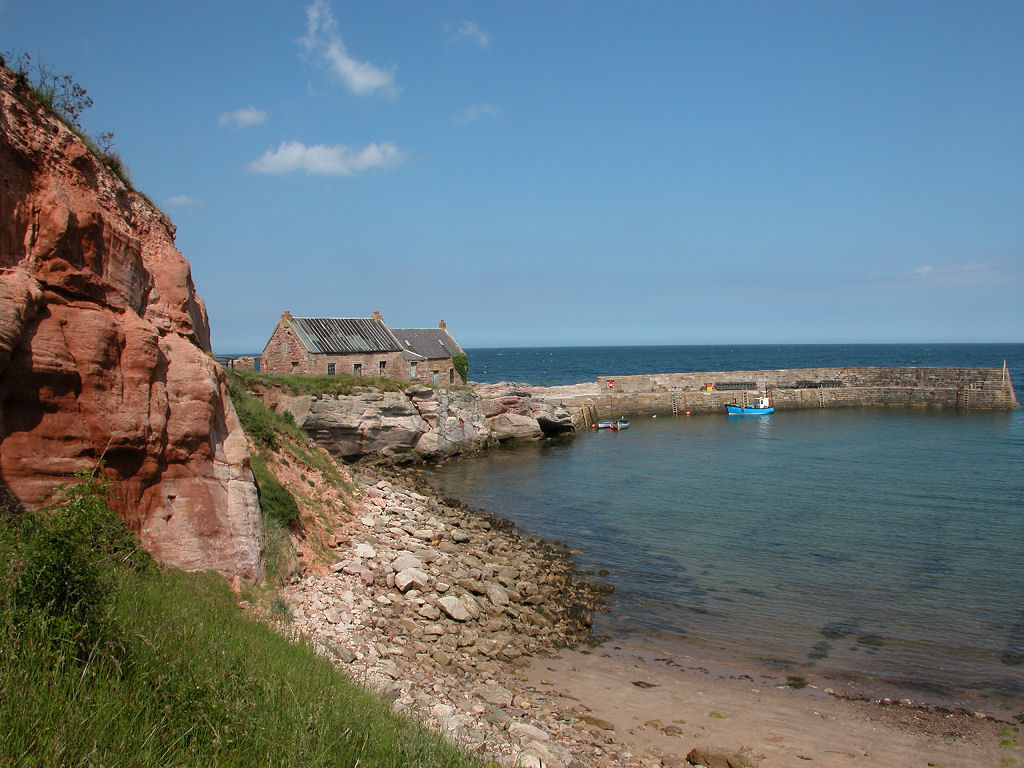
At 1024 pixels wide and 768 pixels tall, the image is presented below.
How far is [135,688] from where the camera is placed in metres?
6.43

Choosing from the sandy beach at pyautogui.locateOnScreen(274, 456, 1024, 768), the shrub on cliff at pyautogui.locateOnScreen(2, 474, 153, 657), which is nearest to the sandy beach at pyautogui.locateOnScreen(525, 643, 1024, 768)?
the sandy beach at pyautogui.locateOnScreen(274, 456, 1024, 768)

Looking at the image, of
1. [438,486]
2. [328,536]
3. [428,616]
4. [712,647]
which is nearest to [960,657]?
[712,647]

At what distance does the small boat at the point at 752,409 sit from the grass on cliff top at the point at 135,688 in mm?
63773

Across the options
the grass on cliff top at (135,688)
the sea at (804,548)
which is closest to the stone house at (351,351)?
the sea at (804,548)

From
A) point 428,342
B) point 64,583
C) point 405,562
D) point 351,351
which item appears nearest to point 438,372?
point 428,342

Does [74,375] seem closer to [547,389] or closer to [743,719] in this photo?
[743,719]

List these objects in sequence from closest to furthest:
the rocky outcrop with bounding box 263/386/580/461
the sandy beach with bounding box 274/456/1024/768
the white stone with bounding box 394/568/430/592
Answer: the sandy beach with bounding box 274/456/1024/768 → the white stone with bounding box 394/568/430/592 → the rocky outcrop with bounding box 263/386/580/461

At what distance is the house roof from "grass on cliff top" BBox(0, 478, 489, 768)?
4385 centimetres

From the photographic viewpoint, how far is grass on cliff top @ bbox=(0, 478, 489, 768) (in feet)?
18.5

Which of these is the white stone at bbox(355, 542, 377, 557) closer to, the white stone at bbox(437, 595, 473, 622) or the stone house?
the white stone at bbox(437, 595, 473, 622)

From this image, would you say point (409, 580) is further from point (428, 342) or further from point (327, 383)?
point (428, 342)

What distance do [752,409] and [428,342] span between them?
111 feet

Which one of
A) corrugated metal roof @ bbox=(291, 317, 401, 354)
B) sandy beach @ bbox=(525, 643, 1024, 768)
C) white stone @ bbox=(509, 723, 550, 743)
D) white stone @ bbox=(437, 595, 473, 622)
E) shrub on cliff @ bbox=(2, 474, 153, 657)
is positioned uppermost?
corrugated metal roof @ bbox=(291, 317, 401, 354)

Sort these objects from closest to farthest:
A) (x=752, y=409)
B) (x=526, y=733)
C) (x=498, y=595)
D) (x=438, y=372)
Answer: (x=526, y=733), (x=498, y=595), (x=438, y=372), (x=752, y=409)
